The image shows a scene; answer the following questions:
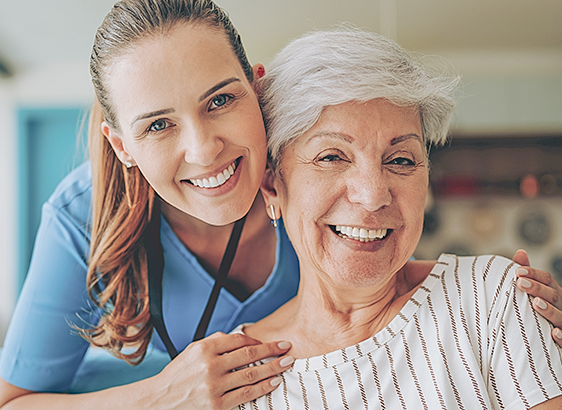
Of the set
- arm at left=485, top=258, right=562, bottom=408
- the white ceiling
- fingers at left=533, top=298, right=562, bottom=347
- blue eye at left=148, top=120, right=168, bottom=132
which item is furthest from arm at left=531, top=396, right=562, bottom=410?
the white ceiling

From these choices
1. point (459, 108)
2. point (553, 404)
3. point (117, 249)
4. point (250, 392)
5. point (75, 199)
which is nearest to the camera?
point (553, 404)

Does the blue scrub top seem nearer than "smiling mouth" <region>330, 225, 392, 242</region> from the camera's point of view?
No

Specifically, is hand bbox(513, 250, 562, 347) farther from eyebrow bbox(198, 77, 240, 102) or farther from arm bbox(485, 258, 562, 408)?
eyebrow bbox(198, 77, 240, 102)

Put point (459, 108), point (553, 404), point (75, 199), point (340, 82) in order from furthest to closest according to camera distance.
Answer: point (459, 108)
point (75, 199)
point (340, 82)
point (553, 404)

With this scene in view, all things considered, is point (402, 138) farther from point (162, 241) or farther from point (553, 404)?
point (162, 241)

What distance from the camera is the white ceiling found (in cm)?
247

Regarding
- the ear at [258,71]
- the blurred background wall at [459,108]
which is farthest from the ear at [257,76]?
the blurred background wall at [459,108]

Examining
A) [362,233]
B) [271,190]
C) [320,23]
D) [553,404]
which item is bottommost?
[553,404]

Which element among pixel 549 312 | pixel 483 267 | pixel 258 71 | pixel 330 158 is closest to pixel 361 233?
pixel 330 158

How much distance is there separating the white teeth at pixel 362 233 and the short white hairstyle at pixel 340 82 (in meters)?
0.22

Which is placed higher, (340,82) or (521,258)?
(340,82)

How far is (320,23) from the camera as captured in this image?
102 inches

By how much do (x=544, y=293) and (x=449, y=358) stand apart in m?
0.22

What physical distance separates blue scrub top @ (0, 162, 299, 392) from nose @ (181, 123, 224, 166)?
0.50m
